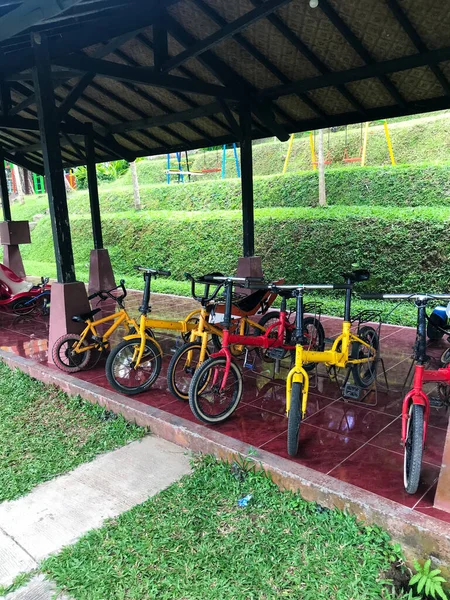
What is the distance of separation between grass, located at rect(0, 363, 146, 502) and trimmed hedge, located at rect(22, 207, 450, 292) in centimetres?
605

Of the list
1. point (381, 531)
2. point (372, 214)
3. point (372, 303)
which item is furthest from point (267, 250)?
point (381, 531)

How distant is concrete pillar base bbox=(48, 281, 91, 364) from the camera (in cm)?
522

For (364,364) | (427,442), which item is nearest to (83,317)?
(364,364)

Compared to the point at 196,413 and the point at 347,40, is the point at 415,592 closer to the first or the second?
the point at 196,413

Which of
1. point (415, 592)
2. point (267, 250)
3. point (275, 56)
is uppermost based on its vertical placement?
point (275, 56)

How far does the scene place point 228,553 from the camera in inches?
97.9

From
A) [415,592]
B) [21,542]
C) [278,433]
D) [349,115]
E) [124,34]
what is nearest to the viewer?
[415,592]

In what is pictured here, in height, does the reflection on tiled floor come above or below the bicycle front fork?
below

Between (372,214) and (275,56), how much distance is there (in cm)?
411

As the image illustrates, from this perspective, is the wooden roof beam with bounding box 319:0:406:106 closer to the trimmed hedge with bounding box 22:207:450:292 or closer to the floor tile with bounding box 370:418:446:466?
the trimmed hedge with bounding box 22:207:450:292

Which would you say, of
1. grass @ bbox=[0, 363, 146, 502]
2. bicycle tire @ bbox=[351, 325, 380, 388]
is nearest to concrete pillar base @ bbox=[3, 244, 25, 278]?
grass @ bbox=[0, 363, 146, 502]

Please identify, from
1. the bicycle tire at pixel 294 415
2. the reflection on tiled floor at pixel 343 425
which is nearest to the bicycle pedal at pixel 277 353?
the reflection on tiled floor at pixel 343 425

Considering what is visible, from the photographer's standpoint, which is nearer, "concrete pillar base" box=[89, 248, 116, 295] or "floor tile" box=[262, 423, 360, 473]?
"floor tile" box=[262, 423, 360, 473]

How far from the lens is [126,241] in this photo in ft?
45.5
